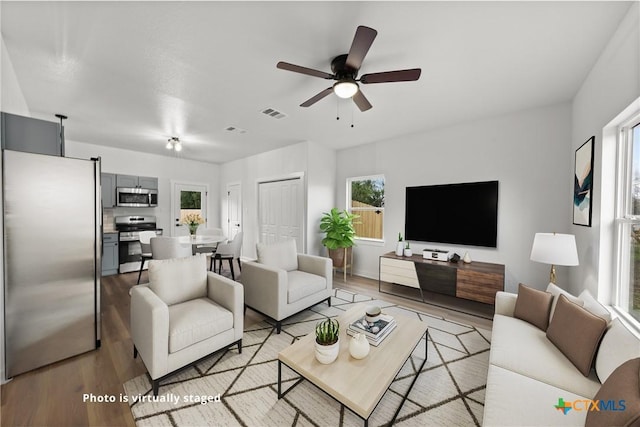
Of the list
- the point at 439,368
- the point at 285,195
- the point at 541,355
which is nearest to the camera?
the point at 541,355

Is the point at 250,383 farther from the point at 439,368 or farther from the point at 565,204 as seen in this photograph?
the point at 565,204

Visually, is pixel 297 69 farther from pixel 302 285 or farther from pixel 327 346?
pixel 302 285

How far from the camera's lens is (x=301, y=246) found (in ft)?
16.0

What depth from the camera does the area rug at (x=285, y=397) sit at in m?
1.58

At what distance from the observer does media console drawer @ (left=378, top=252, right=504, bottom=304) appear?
3045 millimetres

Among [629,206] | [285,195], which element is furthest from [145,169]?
[629,206]

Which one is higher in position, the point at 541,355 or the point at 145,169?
the point at 145,169

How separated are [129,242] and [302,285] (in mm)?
4351

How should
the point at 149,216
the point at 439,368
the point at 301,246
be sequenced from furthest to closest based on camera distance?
the point at 149,216 → the point at 301,246 → the point at 439,368

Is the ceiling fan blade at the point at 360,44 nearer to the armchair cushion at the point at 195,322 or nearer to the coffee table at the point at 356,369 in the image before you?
the coffee table at the point at 356,369

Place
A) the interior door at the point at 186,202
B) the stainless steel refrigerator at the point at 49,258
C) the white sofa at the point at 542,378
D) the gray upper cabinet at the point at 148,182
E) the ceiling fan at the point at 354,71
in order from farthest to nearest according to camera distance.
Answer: the interior door at the point at 186,202
the gray upper cabinet at the point at 148,182
the stainless steel refrigerator at the point at 49,258
the ceiling fan at the point at 354,71
the white sofa at the point at 542,378

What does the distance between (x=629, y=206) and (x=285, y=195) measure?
15.3 ft

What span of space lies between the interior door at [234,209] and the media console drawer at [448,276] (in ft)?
13.7

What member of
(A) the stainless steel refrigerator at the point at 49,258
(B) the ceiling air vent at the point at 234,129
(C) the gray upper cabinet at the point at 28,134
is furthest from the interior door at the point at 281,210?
(C) the gray upper cabinet at the point at 28,134
